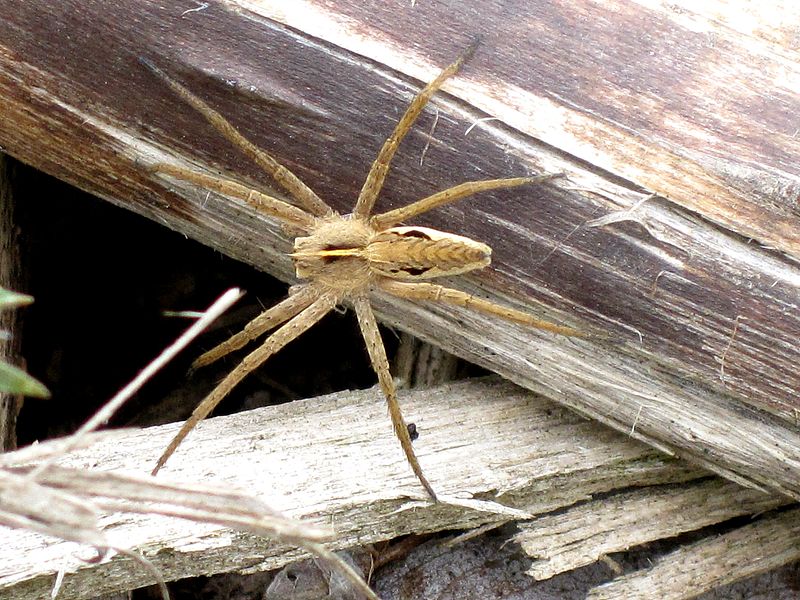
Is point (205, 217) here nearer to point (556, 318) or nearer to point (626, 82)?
point (556, 318)

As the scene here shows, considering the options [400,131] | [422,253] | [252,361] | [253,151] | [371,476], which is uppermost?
[400,131]

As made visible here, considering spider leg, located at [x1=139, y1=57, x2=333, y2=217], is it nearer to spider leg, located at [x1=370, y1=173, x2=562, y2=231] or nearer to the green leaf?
spider leg, located at [x1=370, y1=173, x2=562, y2=231]

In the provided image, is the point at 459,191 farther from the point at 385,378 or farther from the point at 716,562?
the point at 716,562

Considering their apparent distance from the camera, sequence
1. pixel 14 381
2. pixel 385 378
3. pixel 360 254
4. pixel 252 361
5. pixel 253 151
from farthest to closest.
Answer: pixel 360 254 < pixel 252 361 < pixel 385 378 < pixel 253 151 < pixel 14 381

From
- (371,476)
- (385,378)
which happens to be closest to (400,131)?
(385,378)

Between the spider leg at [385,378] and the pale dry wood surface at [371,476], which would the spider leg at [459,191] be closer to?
the spider leg at [385,378]

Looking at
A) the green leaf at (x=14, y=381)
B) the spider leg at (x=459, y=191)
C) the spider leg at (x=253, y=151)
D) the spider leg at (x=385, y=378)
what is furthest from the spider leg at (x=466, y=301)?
the green leaf at (x=14, y=381)
